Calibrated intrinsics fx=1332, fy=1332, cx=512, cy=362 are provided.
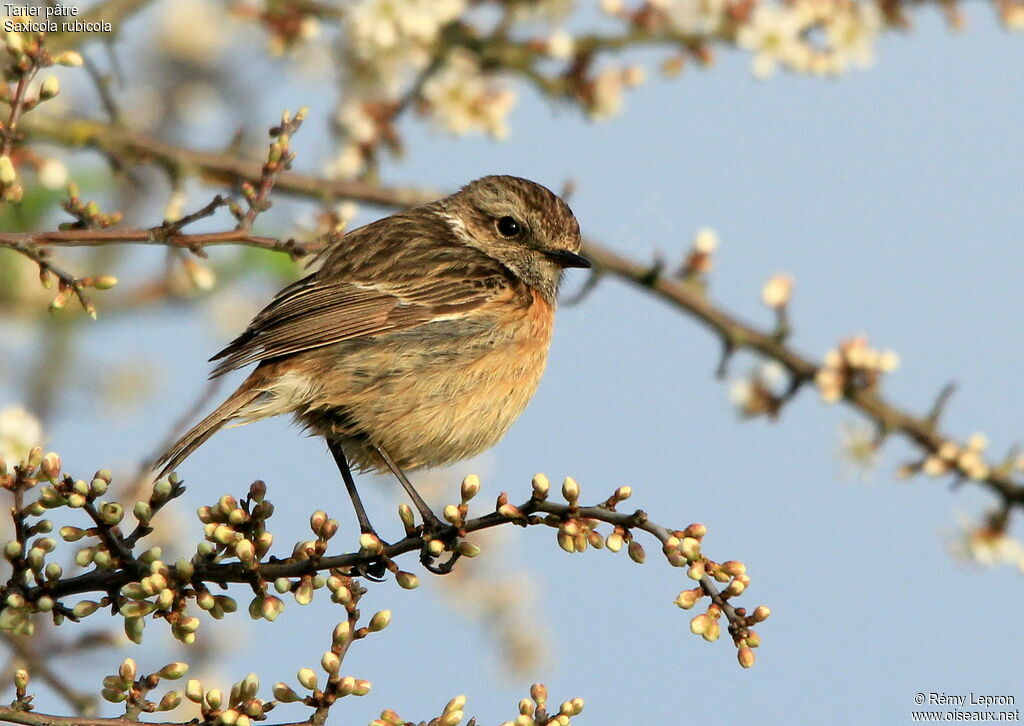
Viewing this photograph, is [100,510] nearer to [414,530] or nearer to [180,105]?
[414,530]

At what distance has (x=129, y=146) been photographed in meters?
6.13

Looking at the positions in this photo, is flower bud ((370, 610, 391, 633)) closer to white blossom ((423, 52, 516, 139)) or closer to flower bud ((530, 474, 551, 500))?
flower bud ((530, 474, 551, 500))

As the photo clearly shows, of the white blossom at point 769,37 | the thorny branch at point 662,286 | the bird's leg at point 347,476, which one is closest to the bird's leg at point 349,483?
the bird's leg at point 347,476

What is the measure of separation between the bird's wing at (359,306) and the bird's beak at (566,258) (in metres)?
0.25

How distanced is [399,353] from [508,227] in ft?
4.25

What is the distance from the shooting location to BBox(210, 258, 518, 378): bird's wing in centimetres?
550

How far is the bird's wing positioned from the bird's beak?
0.25 m

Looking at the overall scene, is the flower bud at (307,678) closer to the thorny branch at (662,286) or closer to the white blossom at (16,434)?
the white blossom at (16,434)

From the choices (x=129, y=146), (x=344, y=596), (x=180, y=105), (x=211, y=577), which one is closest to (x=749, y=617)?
(x=344, y=596)

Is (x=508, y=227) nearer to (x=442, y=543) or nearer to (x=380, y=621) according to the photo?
(x=442, y=543)

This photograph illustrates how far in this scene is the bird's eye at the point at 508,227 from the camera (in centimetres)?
658

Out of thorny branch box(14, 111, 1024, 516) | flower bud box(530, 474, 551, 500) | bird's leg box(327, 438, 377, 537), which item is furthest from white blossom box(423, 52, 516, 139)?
flower bud box(530, 474, 551, 500)

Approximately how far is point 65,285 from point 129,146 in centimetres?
245

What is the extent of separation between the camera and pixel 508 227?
6637 mm
